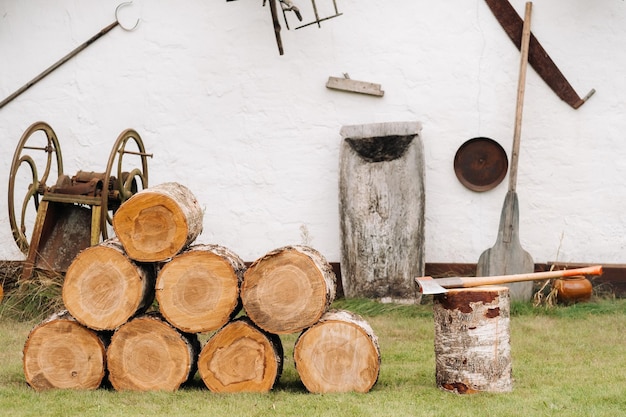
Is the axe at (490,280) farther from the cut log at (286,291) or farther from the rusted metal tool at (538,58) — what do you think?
the rusted metal tool at (538,58)

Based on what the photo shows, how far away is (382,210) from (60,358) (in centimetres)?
355

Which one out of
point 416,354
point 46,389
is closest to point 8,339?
point 46,389

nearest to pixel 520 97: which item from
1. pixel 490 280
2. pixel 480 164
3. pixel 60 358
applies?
pixel 480 164

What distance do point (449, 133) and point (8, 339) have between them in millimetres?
4088

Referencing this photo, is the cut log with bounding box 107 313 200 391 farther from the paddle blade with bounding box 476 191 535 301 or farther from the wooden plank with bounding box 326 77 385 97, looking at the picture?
the wooden plank with bounding box 326 77 385 97

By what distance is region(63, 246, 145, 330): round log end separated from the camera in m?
4.77

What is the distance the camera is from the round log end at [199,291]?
4730mm

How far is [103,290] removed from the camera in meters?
4.78

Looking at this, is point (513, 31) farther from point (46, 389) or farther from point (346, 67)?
point (46, 389)

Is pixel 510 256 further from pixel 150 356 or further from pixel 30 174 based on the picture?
pixel 30 174

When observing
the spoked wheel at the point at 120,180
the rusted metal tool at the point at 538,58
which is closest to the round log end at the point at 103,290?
the spoked wheel at the point at 120,180

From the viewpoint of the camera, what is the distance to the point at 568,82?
770 cm

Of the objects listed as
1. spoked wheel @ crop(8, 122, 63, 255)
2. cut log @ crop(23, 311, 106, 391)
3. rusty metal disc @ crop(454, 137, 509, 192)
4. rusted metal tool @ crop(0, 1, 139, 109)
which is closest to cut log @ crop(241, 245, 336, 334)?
cut log @ crop(23, 311, 106, 391)

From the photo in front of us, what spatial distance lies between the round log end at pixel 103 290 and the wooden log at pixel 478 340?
170 cm
